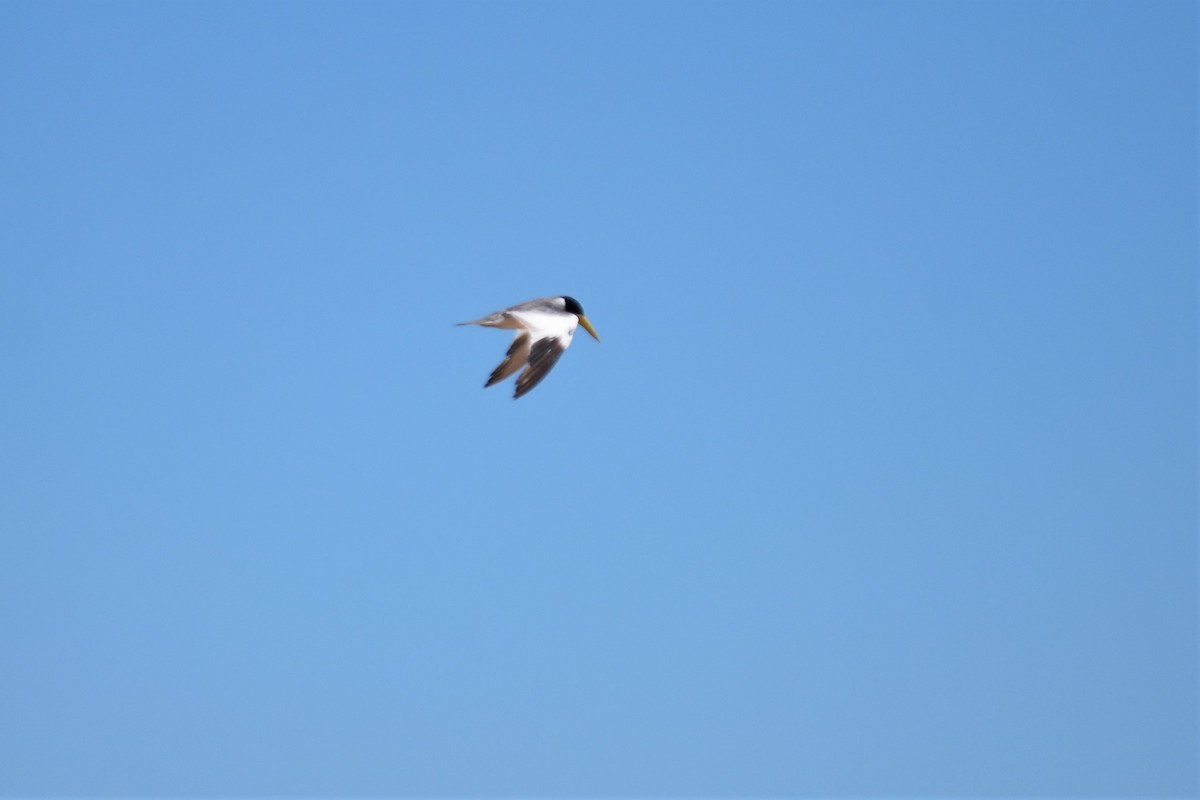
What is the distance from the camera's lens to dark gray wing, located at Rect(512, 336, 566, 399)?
29.7 m

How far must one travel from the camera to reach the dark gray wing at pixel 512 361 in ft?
100

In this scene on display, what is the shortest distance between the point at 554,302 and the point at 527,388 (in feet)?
12.2

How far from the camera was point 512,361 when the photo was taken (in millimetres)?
30688

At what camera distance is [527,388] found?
96.9 feet

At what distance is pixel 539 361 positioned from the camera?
30.3 m

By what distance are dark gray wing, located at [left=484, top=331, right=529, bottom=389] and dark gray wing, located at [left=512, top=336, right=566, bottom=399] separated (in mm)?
185

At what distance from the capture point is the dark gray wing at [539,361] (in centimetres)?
2966

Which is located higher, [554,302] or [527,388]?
[554,302]

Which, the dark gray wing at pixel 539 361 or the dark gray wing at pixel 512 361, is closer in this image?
the dark gray wing at pixel 539 361

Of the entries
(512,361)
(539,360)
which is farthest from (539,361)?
(512,361)

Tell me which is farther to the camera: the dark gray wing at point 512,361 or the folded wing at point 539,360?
the dark gray wing at point 512,361

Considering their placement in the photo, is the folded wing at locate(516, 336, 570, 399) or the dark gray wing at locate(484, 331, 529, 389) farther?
the dark gray wing at locate(484, 331, 529, 389)

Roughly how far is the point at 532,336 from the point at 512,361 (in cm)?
77

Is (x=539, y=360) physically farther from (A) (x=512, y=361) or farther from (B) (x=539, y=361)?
(A) (x=512, y=361)
